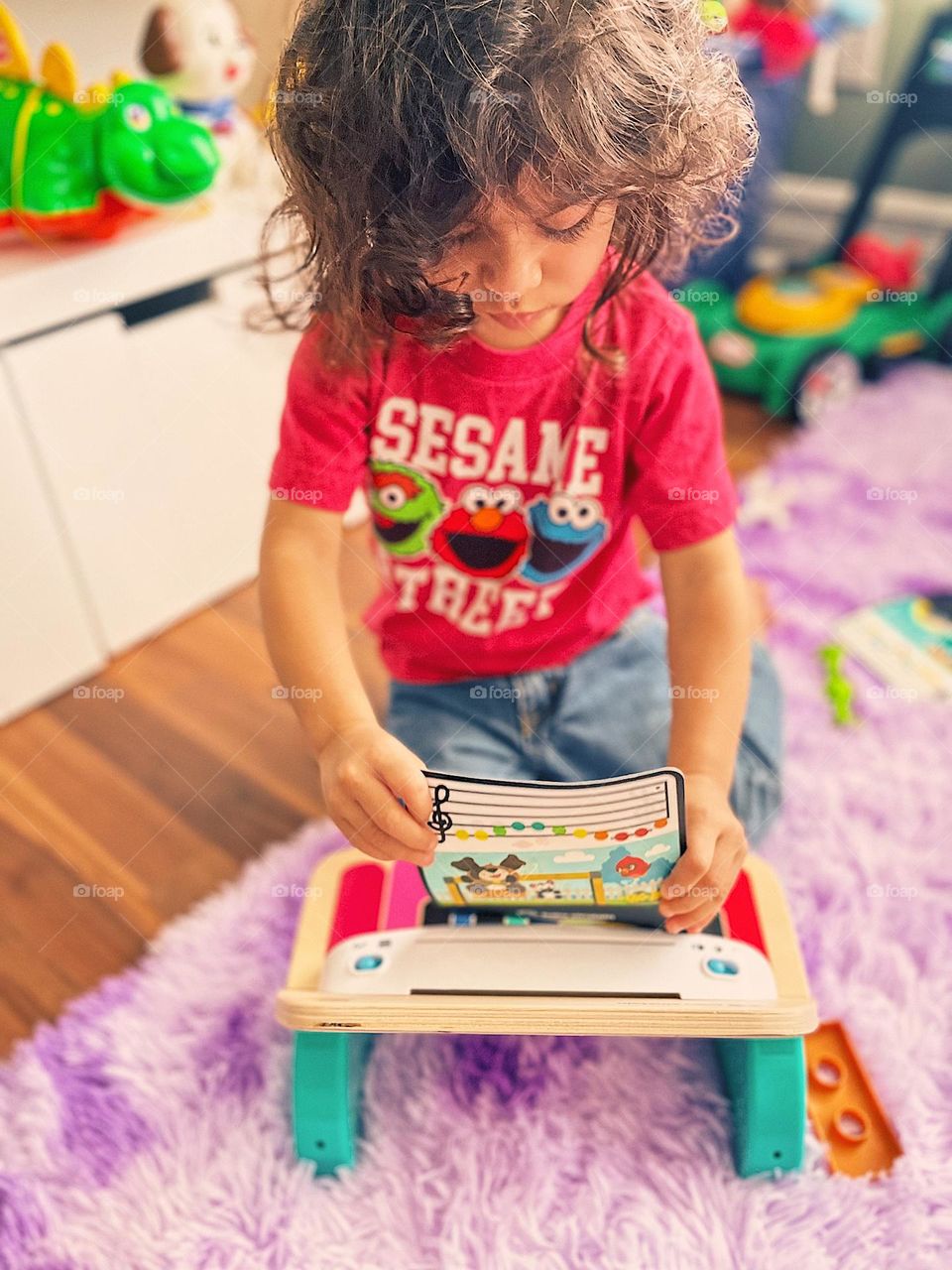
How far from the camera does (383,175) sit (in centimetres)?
42

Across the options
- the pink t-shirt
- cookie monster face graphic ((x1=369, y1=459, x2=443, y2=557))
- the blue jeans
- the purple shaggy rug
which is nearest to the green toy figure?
the purple shaggy rug

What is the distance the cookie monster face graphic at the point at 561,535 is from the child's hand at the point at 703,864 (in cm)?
18

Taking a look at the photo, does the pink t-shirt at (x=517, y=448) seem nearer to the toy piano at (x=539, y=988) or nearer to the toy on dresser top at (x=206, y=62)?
the toy piano at (x=539, y=988)

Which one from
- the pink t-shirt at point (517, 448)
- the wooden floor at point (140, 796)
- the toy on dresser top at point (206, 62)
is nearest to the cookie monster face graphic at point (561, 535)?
the pink t-shirt at point (517, 448)

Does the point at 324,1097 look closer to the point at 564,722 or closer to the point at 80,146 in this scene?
the point at 564,722

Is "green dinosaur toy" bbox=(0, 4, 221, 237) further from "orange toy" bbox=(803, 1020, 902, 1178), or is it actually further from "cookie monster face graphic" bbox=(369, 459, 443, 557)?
"orange toy" bbox=(803, 1020, 902, 1178)

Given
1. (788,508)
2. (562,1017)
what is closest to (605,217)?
(562,1017)

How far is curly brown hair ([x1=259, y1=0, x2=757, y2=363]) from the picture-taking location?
0.39m

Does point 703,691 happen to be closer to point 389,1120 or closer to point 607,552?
point 607,552

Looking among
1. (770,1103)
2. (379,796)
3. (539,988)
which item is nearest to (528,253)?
(379,796)

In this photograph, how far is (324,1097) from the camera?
0.60 metres

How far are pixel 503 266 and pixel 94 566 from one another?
27.5 inches

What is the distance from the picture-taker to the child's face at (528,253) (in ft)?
1.37

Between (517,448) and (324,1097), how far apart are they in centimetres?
41
